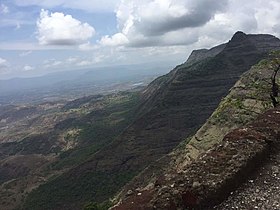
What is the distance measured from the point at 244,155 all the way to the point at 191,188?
4.62 meters

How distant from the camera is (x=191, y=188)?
20.1 m

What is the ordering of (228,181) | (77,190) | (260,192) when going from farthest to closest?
(77,190) < (228,181) < (260,192)

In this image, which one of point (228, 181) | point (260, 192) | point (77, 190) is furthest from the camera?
point (77, 190)

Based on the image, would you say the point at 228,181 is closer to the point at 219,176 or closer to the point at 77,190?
the point at 219,176

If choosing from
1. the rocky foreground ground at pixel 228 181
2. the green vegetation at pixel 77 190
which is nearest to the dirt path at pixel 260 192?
the rocky foreground ground at pixel 228 181

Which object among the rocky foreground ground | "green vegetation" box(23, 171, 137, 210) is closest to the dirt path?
the rocky foreground ground

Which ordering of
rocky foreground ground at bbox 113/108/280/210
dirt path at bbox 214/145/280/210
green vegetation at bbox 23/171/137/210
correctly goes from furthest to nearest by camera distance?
green vegetation at bbox 23/171/137/210
rocky foreground ground at bbox 113/108/280/210
dirt path at bbox 214/145/280/210

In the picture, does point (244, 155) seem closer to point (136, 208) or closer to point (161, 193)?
point (161, 193)

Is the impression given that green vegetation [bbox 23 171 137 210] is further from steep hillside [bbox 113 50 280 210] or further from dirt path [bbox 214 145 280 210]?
dirt path [bbox 214 145 280 210]

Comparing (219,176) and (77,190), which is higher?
(219,176)

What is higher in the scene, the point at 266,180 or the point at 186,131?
the point at 266,180

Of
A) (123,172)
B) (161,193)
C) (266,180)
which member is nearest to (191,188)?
(161,193)

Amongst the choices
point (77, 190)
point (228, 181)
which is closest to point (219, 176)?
point (228, 181)

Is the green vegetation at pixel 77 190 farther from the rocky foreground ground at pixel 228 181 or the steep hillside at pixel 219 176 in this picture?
the rocky foreground ground at pixel 228 181
